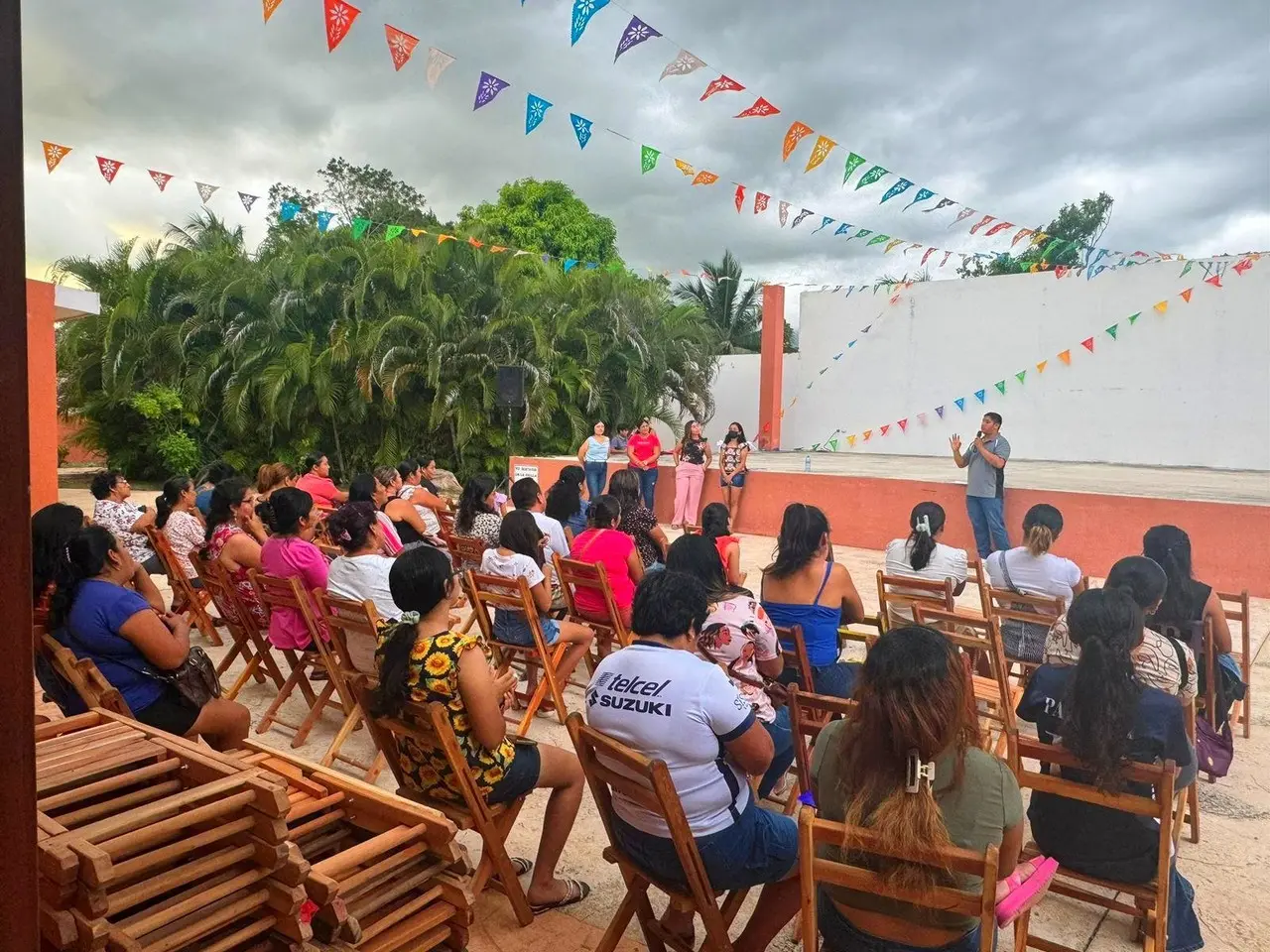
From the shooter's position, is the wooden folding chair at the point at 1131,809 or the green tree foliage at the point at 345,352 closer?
the wooden folding chair at the point at 1131,809

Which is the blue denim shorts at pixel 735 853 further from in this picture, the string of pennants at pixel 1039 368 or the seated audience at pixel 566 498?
the string of pennants at pixel 1039 368

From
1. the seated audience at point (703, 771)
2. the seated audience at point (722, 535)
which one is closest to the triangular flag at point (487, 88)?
the seated audience at point (722, 535)

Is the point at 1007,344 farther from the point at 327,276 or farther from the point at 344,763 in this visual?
the point at 344,763

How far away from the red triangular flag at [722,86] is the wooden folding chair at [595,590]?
18.6 feet

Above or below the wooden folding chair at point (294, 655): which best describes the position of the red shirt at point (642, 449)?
above

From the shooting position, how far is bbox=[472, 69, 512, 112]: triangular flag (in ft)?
27.3

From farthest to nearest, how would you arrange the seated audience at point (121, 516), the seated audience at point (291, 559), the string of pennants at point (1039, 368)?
the string of pennants at point (1039, 368) → the seated audience at point (121, 516) → the seated audience at point (291, 559)

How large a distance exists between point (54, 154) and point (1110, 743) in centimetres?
1208

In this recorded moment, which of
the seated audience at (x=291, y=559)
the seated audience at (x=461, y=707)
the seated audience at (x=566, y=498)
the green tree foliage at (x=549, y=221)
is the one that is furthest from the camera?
the green tree foliage at (x=549, y=221)

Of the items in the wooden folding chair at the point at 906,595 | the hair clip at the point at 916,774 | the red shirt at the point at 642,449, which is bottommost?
the wooden folding chair at the point at 906,595

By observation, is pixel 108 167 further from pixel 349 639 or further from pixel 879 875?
pixel 879 875

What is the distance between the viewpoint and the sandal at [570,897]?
8.79ft

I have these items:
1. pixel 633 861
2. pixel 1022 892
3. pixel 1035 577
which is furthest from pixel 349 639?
→ pixel 1035 577

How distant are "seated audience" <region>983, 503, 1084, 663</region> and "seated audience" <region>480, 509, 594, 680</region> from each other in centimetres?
207
